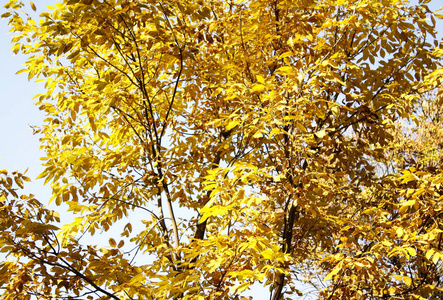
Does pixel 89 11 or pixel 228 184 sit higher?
pixel 89 11

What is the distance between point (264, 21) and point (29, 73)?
2239 millimetres

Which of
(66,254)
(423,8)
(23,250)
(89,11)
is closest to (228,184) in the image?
(66,254)

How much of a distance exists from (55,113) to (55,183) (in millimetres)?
834

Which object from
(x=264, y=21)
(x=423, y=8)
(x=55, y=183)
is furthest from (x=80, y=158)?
(x=423, y=8)

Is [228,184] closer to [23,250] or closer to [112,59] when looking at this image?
[23,250]

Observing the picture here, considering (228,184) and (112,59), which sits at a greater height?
(112,59)

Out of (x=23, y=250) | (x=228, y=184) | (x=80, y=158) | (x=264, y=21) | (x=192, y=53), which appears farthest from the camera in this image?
(x=192, y=53)

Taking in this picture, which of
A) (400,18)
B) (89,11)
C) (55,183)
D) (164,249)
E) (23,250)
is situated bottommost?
(23,250)

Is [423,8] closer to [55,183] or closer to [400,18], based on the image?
[400,18]

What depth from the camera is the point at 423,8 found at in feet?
11.9

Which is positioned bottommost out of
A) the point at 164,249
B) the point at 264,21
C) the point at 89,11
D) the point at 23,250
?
the point at 23,250

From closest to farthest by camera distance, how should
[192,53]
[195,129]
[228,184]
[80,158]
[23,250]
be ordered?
[23,250] < [228,184] < [80,158] < [192,53] < [195,129]

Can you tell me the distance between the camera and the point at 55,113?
4121mm

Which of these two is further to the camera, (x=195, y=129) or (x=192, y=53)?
(x=195, y=129)
